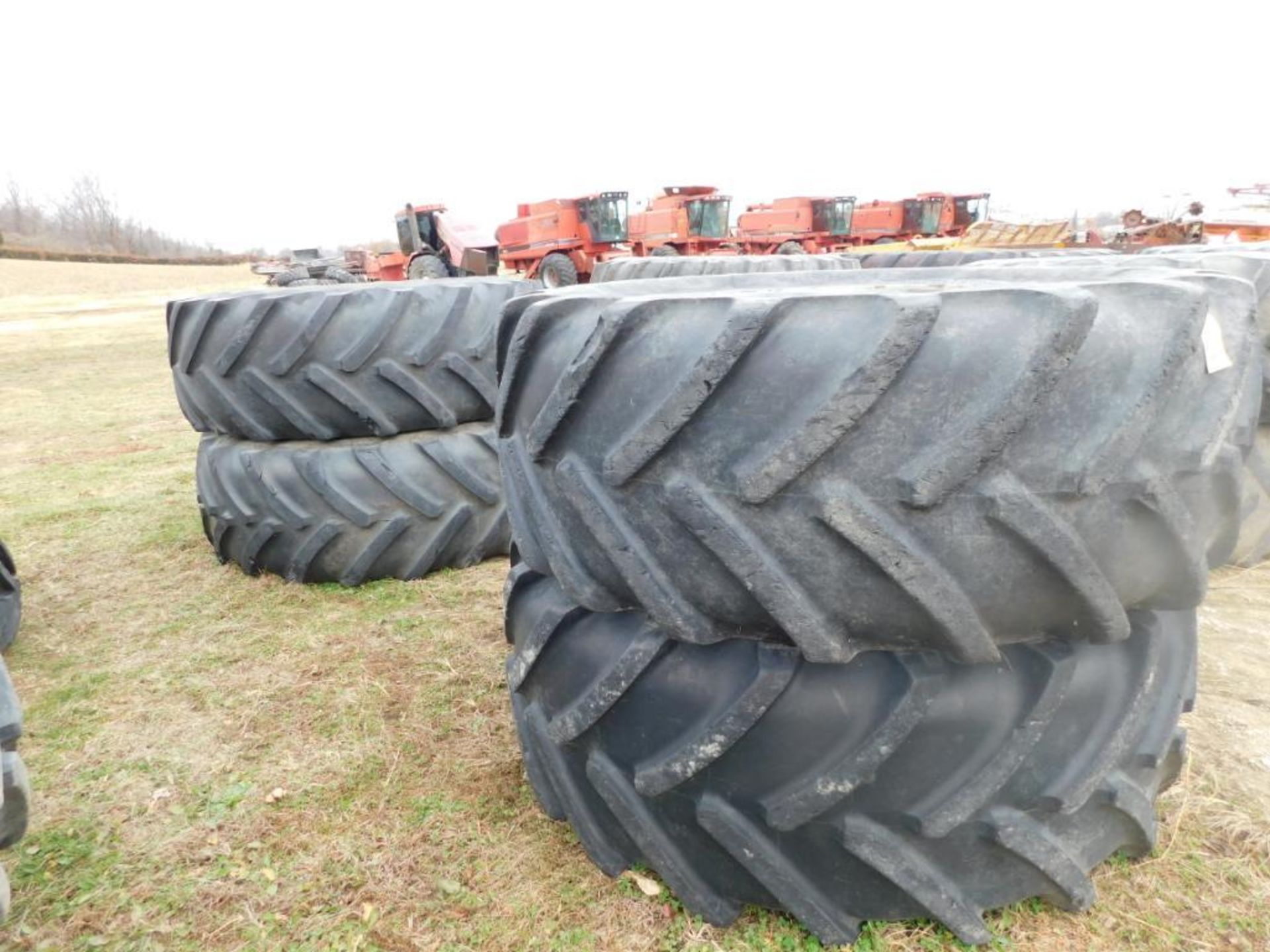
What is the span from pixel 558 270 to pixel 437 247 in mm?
3712

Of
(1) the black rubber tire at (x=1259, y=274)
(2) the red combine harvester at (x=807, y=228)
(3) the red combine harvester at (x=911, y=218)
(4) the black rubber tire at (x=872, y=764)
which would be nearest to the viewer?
(4) the black rubber tire at (x=872, y=764)

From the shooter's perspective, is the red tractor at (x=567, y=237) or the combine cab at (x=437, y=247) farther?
the combine cab at (x=437, y=247)

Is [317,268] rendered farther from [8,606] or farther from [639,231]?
[8,606]

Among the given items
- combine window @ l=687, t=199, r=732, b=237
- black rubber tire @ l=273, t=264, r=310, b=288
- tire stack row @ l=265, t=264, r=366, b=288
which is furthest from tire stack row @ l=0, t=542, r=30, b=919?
black rubber tire @ l=273, t=264, r=310, b=288

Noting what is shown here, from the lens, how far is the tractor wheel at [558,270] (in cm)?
1586

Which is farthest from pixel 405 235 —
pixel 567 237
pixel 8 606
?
pixel 8 606

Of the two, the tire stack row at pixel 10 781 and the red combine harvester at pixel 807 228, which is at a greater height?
the tire stack row at pixel 10 781

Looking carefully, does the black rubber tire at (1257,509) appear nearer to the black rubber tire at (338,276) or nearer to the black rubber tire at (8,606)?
the black rubber tire at (8,606)

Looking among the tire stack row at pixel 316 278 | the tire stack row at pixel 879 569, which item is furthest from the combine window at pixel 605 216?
the tire stack row at pixel 879 569

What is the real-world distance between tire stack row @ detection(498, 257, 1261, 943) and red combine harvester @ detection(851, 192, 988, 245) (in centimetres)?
2137

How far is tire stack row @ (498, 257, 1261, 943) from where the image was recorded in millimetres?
1050

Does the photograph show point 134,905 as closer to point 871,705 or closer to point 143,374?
point 871,705

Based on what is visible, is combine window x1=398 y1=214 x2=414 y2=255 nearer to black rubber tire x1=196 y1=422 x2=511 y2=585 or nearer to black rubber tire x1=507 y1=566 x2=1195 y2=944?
black rubber tire x1=196 y1=422 x2=511 y2=585

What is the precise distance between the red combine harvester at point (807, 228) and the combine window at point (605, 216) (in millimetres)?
4357
